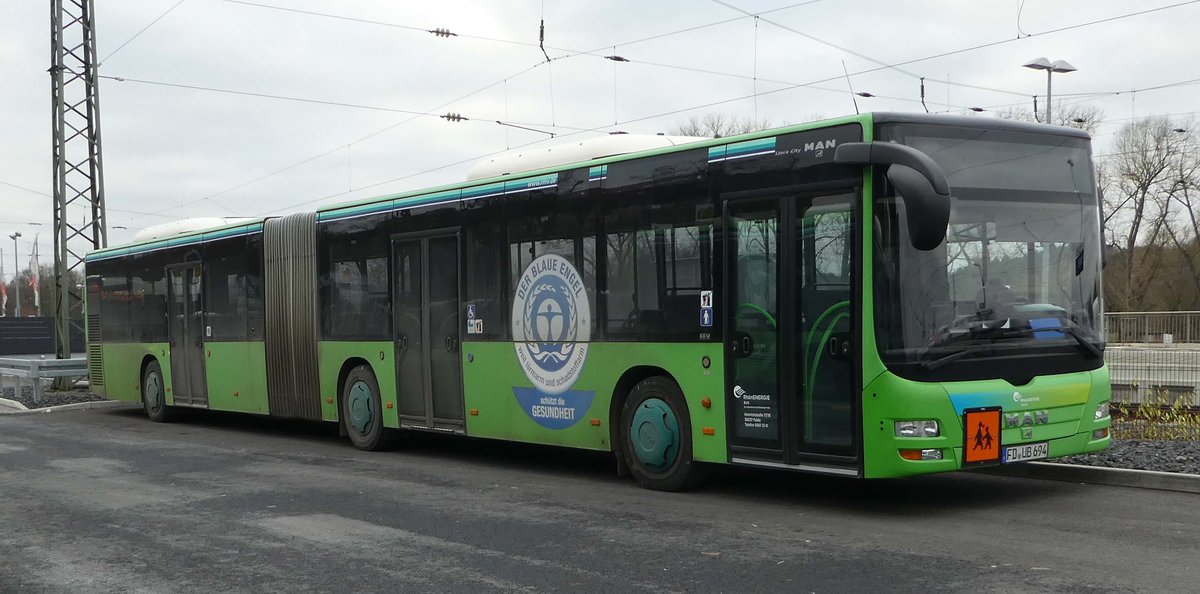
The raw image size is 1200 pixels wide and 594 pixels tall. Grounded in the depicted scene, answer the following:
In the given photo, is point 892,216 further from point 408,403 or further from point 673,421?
point 408,403

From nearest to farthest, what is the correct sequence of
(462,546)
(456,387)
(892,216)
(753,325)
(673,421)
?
(462,546)
(892,216)
(753,325)
(673,421)
(456,387)

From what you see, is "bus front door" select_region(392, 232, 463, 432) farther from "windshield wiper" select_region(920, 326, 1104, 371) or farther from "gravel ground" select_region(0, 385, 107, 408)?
"gravel ground" select_region(0, 385, 107, 408)

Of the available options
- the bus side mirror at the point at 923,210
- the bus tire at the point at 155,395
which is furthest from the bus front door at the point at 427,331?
the bus tire at the point at 155,395

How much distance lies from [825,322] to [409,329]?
6.33 metres

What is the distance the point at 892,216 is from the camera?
913 cm

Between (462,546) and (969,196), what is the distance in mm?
4600

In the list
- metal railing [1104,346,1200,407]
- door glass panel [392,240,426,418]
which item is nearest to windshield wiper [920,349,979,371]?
door glass panel [392,240,426,418]

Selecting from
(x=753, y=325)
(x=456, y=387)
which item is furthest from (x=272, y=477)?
(x=753, y=325)

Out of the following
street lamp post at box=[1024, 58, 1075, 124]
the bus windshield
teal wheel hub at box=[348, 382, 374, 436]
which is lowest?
teal wheel hub at box=[348, 382, 374, 436]

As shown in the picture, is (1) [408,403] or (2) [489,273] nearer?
(2) [489,273]

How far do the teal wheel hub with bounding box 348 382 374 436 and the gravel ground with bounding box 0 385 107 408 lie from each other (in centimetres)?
1081

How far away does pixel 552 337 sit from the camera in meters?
12.2

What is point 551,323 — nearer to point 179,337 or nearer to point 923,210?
point 923,210

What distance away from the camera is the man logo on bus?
11914 millimetres
